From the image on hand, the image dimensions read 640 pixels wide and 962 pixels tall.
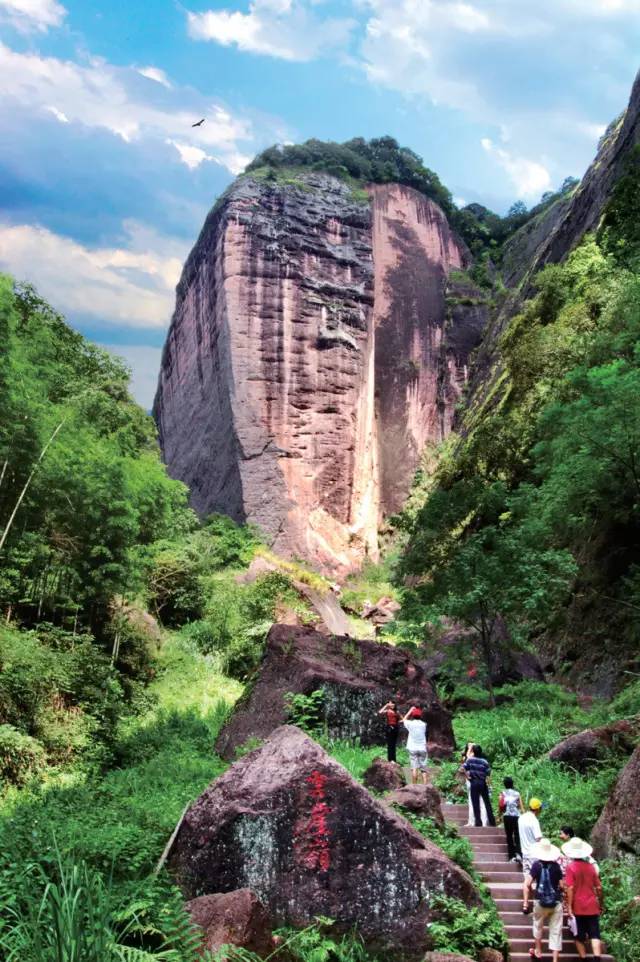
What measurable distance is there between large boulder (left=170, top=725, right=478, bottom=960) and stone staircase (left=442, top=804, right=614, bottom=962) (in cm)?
64

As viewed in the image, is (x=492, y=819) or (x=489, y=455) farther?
(x=489, y=455)

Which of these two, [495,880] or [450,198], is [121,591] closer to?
[495,880]

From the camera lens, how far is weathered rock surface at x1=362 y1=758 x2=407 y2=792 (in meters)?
8.05

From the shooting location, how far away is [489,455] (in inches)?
888

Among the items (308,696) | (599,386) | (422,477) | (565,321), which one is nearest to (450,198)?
(422,477)

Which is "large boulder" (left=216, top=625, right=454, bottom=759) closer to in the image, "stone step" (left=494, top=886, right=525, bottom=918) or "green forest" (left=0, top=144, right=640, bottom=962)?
"green forest" (left=0, top=144, right=640, bottom=962)

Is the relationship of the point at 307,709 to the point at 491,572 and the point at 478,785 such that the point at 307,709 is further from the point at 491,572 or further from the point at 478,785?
the point at 491,572

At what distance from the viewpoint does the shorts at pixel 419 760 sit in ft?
29.8

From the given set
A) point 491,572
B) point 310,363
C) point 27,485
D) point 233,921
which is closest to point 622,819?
point 233,921

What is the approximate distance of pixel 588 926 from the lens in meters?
5.68

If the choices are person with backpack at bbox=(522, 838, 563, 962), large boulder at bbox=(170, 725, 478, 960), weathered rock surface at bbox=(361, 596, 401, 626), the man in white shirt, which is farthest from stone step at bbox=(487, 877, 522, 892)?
weathered rock surface at bbox=(361, 596, 401, 626)

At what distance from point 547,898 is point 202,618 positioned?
55.4 ft

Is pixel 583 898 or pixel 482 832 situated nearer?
pixel 583 898

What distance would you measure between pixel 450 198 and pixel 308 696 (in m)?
41.6
